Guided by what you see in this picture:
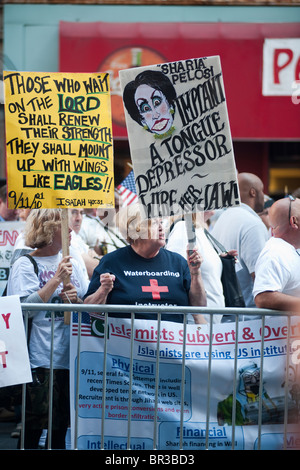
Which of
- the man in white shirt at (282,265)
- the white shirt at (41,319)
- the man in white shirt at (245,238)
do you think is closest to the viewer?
the man in white shirt at (282,265)

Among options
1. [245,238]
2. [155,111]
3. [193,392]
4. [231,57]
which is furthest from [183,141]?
[231,57]

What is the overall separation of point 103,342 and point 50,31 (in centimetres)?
1022

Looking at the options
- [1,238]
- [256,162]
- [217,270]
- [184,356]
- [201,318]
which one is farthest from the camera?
[256,162]

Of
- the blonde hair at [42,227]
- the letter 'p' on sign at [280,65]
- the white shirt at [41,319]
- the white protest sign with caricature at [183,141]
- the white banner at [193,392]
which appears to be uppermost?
the letter 'p' on sign at [280,65]

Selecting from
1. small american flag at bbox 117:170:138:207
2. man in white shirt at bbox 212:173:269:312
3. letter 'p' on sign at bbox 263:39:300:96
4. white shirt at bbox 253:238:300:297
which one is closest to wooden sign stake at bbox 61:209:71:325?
white shirt at bbox 253:238:300:297

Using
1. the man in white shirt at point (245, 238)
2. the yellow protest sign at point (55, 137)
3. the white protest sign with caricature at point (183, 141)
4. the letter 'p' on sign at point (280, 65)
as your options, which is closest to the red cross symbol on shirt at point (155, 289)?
the white protest sign with caricature at point (183, 141)

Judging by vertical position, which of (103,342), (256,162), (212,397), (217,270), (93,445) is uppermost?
(256,162)

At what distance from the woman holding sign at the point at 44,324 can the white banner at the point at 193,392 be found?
36cm

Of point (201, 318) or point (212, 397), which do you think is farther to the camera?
point (201, 318)

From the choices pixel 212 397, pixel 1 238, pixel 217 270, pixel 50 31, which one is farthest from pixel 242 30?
pixel 212 397

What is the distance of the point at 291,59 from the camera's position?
42.1 ft

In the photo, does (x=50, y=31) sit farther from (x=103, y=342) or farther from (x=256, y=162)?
(x=103, y=342)

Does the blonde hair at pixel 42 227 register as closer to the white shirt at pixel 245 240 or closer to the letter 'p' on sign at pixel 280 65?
the white shirt at pixel 245 240

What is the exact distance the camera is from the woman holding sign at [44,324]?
14.5 ft
